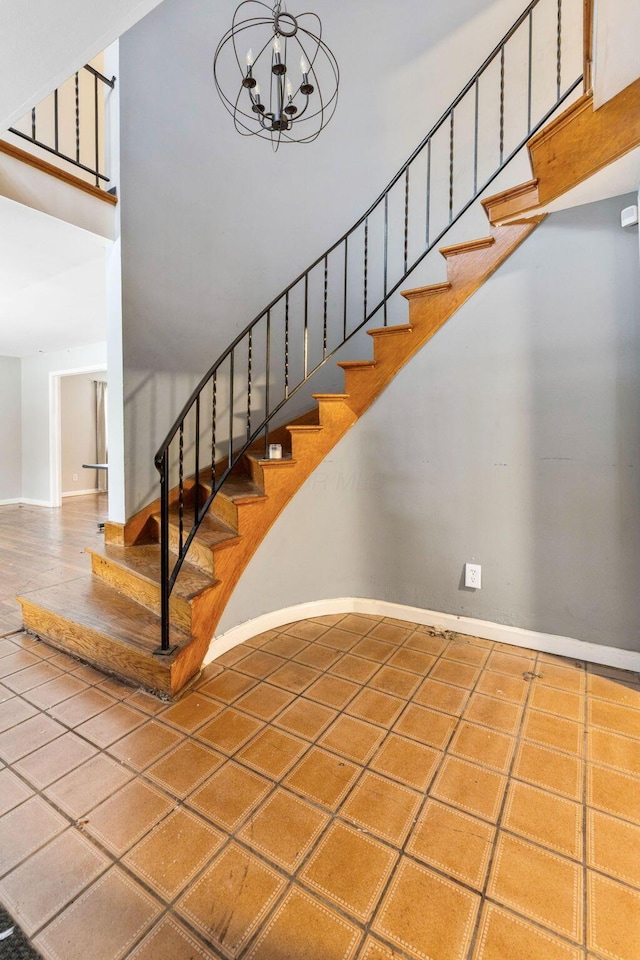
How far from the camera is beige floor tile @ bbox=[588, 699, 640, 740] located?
68.5 inches

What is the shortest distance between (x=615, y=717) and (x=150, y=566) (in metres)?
2.33

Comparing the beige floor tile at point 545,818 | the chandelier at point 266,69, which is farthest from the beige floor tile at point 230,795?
the chandelier at point 266,69

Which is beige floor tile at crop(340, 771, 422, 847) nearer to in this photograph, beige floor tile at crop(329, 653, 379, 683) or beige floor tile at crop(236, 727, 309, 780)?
beige floor tile at crop(236, 727, 309, 780)

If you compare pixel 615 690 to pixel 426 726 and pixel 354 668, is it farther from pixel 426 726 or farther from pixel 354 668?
pixel 354 668

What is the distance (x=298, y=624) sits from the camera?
2.71m

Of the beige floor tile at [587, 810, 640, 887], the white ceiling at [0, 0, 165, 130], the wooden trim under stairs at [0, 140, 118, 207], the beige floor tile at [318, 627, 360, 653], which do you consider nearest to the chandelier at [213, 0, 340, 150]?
the wooden trim under stairs at [0, 140, 118, 207]

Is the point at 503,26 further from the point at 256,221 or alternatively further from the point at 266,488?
the point at 266,488

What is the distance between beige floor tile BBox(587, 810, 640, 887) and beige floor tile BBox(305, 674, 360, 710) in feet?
3.03

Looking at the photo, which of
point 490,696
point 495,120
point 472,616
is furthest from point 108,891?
point 495,120

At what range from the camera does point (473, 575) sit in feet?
8.21

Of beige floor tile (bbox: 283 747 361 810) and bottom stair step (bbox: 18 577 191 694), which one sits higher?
bottom stair step (bbox: 18 577 191 694)

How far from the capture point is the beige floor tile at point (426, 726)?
5.55ft

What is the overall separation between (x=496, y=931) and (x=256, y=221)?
13.2 feet

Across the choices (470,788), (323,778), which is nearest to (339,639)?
(323,778)
